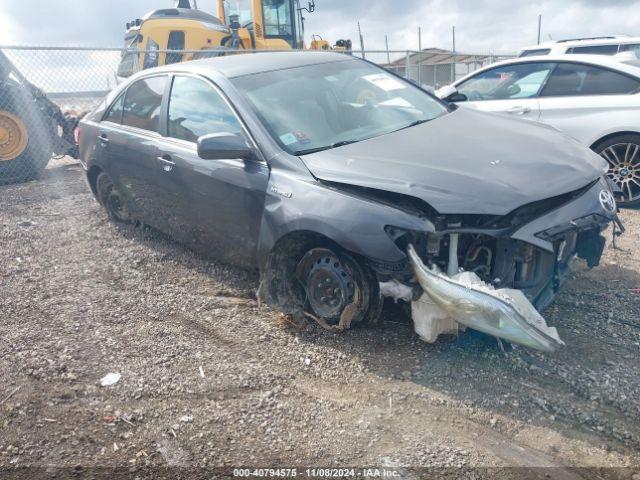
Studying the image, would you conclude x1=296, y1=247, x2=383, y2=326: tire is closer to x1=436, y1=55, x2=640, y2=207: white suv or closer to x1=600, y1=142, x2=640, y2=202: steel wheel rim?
x1=436, y1=55, x2=640, y2=207: white suv

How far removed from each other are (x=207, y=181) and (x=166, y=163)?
0.57 m

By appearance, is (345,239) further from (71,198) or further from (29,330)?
(71,198)

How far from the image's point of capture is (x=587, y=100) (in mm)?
5824

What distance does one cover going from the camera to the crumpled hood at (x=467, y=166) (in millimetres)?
2811

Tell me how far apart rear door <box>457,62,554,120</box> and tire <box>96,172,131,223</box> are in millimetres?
3876

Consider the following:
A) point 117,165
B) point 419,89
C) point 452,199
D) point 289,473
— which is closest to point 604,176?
point 452,199

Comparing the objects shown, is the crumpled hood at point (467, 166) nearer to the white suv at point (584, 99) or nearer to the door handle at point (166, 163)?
the door handle at point (166, 163)

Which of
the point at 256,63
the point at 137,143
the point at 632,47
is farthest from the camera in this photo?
the point at 632,47

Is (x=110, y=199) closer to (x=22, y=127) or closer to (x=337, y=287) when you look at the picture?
(x=337, y=287)

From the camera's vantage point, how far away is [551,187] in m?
2.95

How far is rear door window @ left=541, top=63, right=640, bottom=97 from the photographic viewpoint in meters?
5.69

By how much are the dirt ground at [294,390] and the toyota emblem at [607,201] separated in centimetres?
73

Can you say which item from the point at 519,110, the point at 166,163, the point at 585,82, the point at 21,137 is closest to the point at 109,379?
the point at 166,163

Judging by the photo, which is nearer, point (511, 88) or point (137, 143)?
point (137, 143)
